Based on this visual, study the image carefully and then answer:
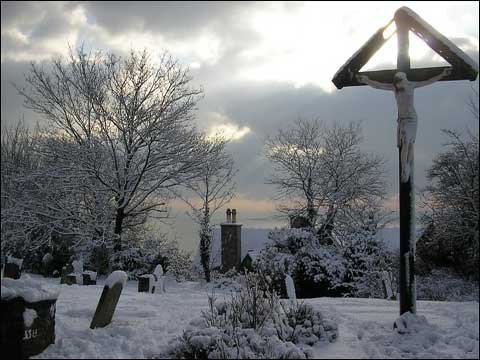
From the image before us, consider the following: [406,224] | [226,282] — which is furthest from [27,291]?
[226,282]

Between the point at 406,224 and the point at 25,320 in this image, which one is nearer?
the point at 25,320

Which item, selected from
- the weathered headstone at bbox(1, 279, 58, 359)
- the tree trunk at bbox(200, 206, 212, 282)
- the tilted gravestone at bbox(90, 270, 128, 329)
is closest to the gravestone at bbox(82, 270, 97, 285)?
the tree trunk at bbox(200, 206, 212, 282)

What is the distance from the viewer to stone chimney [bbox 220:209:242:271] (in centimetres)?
2755

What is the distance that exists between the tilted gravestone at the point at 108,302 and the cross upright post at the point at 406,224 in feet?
13.0

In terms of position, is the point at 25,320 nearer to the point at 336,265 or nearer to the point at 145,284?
the point at 145,284

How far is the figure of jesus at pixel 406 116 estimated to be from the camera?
20.3 ft

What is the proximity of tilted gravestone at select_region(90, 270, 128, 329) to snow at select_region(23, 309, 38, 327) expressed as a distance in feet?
4.22

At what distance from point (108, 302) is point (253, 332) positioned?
2.24 m

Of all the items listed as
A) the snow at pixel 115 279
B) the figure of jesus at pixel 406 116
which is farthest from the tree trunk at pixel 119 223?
the figure of jesus at pixel 406 116

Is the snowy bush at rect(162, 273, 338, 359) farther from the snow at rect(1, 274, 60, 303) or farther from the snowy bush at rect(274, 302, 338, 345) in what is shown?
the snow at rect(1, 274, 60, 303)

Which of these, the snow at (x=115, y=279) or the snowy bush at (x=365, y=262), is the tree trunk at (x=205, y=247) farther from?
the snow at (x=115, y=279)

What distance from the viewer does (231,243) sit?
27781mm

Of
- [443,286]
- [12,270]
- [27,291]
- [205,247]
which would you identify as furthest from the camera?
[205,247]

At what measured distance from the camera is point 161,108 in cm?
2094
